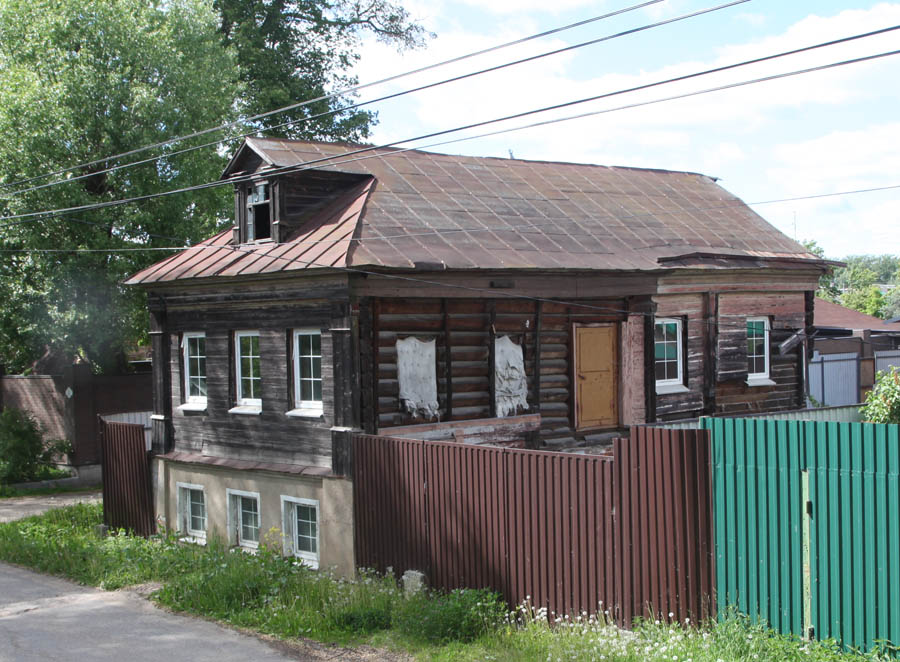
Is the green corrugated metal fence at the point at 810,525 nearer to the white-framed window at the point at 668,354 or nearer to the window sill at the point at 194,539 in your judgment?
the white-framed window at the point at 668,354

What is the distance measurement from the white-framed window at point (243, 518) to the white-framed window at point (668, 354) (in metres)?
7.52

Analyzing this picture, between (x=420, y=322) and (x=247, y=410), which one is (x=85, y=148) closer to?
(x=247, y=410)

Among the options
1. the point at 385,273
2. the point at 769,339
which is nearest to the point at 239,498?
the point at 385,273

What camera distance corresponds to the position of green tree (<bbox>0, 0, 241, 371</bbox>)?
21344 mm

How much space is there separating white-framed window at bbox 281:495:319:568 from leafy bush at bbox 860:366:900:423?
953 centimetres

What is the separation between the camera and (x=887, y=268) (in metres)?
182

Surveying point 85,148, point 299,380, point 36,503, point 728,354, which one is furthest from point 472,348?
point 85,148

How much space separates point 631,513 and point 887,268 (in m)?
194

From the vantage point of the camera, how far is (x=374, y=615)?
10172 millimetres

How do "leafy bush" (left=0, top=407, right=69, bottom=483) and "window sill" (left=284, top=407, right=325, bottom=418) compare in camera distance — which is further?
"leafy bush" (left=0, top=407, right=69, bottom=483)

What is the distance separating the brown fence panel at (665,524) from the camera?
847 cm

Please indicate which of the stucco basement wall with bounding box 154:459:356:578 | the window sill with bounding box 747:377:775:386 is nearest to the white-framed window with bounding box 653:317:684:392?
the window sill with bounding box 747:377:775:386

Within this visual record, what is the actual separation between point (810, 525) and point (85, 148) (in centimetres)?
1970

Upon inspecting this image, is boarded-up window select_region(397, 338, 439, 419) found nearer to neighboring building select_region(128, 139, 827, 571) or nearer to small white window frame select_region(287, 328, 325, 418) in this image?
neighboring building select_region(128, 139, 827, 571)
